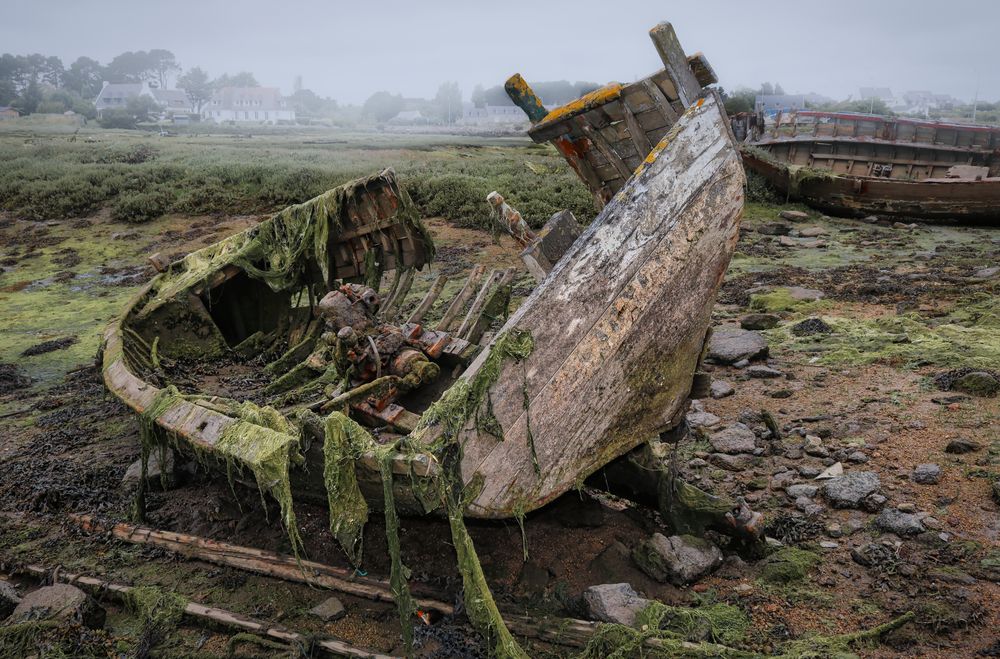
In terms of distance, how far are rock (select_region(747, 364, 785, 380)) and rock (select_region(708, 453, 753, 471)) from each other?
68.5 inches

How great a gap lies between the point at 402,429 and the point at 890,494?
324 cm

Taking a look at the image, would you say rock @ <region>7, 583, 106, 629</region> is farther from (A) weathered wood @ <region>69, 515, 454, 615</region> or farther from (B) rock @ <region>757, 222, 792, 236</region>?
(B) rock @ <region>757, 222, 792, 236</region>

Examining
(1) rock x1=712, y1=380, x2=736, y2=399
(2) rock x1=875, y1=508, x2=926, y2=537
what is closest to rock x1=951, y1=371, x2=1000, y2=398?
(1) rock x1=712, y1=380, x2=736, y2=399

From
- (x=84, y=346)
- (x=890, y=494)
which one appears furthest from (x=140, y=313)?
(x=890, y=494)

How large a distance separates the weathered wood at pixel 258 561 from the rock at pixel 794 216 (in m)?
13.3

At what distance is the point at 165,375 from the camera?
6.88 meters

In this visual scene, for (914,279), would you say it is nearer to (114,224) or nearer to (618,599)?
(618,599)

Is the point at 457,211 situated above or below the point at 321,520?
above

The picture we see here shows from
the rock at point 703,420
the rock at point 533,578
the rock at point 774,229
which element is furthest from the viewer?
the rock at point 774,229

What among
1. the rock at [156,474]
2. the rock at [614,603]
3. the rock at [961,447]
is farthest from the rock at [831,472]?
the rock at [156,474]

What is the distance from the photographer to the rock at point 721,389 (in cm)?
663

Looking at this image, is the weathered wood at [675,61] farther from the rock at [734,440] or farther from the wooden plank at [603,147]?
the rock at [734,440]

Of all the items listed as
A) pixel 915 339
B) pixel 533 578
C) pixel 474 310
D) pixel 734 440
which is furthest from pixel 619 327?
pixel 915 339

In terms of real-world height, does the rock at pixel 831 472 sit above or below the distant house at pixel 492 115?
below
